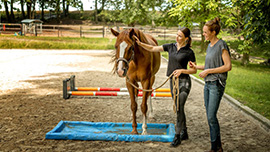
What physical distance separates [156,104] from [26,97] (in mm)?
3874

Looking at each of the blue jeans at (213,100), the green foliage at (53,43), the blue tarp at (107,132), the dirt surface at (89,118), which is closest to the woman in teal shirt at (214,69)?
the blue jeans at (213,100)

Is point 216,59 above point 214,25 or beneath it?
beneath

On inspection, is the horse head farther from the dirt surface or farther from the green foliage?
the green foliage

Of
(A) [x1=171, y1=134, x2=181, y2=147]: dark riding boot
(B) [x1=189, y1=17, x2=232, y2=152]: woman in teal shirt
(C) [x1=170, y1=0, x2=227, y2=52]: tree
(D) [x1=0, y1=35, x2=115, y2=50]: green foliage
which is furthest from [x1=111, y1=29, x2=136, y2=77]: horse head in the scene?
(D) [x1=0, y1=35, x2=115, y2=50]: green foliage

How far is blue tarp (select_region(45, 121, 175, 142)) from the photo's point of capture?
415cm

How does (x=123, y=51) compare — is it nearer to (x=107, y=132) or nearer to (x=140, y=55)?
(x=140, y=55)

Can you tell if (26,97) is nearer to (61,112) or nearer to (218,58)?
(61,112)

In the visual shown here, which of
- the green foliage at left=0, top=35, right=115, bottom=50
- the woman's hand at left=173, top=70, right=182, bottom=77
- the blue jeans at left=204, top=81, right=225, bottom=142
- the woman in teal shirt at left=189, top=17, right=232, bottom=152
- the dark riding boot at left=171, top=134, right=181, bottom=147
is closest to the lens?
the woman in teal shirt at left=189, top=17, right=232, bottom=152

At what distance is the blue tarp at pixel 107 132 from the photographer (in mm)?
4152

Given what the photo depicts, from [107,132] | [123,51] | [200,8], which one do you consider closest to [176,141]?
[107,132]

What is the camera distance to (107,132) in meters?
4.60

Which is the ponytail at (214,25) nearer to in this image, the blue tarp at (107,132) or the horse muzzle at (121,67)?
the horse muzzle at (121,67)

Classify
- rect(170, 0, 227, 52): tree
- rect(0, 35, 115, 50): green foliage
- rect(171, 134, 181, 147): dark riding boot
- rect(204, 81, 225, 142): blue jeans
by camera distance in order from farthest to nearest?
rect(0, 35, 115, 50): green foliage, rect(170, 0, 227, 52): tree, rect(171, 134, 181, 147): dark riding boot, rect(204, 81, 225, 142): blue jeans

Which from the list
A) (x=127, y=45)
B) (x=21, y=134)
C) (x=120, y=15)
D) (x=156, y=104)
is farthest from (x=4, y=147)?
(x=120, y=15)
